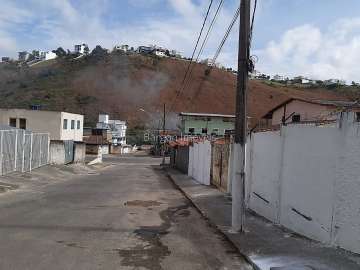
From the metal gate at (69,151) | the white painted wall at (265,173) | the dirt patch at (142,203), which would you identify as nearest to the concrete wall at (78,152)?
the metal gate at (69,151)

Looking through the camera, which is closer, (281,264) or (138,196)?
(281,264)

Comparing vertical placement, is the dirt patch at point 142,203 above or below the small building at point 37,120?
below

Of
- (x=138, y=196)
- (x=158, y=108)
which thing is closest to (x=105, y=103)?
(x=158, y=108)

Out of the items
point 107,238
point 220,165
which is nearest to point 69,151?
point 220,165

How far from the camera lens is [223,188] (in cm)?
2186

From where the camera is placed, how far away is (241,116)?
11992mm

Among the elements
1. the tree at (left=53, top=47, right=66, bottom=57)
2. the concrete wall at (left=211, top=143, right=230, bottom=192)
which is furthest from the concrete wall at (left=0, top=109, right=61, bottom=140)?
the tree at (left=53, top=47, right=66, bottom=57)

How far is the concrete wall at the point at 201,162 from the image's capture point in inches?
1075

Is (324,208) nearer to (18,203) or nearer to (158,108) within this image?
(18,203)

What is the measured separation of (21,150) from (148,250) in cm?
2294

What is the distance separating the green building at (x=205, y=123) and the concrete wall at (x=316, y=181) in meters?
91.8

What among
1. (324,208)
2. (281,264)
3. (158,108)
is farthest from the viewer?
(158,108)

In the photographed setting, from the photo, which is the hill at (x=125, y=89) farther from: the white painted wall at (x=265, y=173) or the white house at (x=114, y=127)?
the white painted wall at (x=265, y=173)

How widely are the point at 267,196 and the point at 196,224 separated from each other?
1.90 metres
